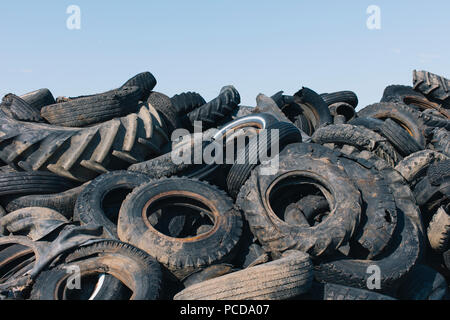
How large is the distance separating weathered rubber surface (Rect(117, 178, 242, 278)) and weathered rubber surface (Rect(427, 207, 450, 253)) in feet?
7.20

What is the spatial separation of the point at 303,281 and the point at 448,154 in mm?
4186

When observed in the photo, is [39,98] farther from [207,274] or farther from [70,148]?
[207,274]

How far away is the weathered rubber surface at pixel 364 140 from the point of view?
627 centimetres

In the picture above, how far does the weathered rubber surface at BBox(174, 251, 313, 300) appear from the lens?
12.0ft

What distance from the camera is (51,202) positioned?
554 centimetres

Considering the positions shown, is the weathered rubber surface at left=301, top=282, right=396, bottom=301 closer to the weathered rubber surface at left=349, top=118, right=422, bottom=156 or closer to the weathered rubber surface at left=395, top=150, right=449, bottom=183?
the weathered rubber surface at left=395, top=150, right=449, bottom=183

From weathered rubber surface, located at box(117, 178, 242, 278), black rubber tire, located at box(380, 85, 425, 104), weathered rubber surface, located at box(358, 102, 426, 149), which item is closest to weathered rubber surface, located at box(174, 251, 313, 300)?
weathered rubber surface, located at box(117, 178, 242, 278)

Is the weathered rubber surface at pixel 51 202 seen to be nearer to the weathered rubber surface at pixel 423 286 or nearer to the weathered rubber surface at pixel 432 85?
the weathered rubber surface at pixel 423 286

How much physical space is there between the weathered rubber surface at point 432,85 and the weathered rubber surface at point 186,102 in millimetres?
4518

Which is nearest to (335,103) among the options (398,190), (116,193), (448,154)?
(448,154)

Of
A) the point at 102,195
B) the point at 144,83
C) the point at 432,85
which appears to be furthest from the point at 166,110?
the point at 432,85

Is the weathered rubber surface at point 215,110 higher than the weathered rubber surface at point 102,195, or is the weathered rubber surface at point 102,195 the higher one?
the weathered rubber surface at point 215,110

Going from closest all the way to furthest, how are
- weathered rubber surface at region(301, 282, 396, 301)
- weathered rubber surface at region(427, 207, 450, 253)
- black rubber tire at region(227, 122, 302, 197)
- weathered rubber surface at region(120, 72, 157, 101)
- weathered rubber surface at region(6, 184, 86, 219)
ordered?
weathered rubber surface at region(301, 282, 396, 301) → weathered rubber surface at region(427, 207, 450, 253) → black rubber tire at region(227, 122, 302, 197) → weathered rubber surface at region(6, 184, 86, 219) → weathered rubber surface at region(120, 72, 157, 101)

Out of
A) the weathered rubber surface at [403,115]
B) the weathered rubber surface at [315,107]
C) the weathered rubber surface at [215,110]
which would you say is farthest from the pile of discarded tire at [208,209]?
the weathered rubber surface at [315,107]
